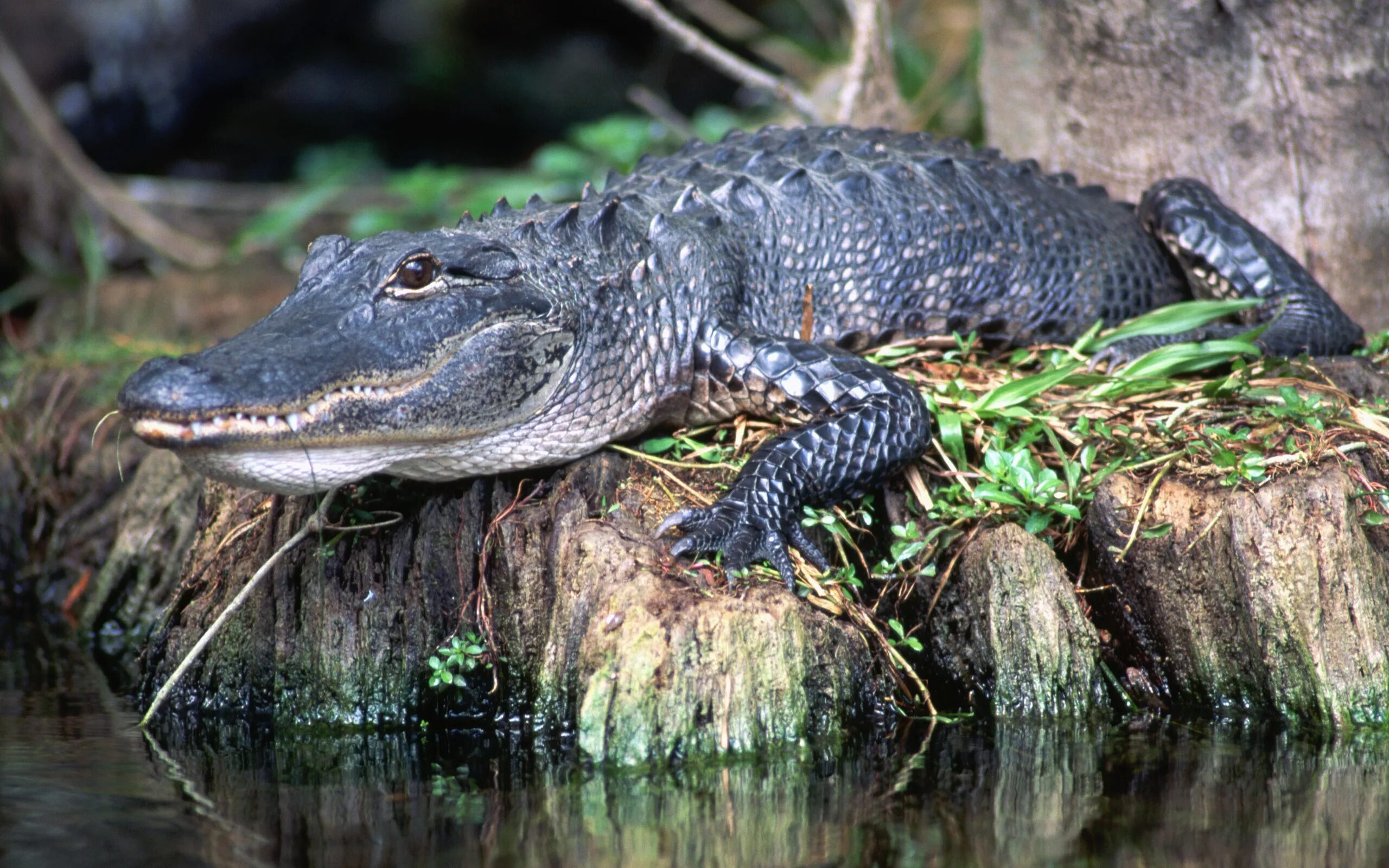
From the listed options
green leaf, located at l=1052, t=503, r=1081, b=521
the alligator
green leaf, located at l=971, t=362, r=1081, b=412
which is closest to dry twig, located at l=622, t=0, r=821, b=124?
the alligator

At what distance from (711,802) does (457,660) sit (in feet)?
3.17

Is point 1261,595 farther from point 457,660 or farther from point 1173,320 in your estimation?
point 457,660

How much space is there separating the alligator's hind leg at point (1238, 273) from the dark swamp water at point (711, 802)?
1654 mm

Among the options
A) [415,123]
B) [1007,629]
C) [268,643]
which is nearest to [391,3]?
[415,123]

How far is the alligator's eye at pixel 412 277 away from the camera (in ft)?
10.2

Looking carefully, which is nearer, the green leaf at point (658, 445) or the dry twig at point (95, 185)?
the green leaf at point (658, 445)

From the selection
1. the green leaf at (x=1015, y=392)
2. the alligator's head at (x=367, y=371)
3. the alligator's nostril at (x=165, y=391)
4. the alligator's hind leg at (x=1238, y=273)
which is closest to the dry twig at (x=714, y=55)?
the alligator's hind leg at (x=1238, y=273)

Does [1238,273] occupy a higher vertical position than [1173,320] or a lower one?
higher

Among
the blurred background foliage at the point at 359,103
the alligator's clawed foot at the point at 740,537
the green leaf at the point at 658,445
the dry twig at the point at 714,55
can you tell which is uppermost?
the blurred background foliage at the point at 359,103

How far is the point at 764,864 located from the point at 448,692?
1.36m

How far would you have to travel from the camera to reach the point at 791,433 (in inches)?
135

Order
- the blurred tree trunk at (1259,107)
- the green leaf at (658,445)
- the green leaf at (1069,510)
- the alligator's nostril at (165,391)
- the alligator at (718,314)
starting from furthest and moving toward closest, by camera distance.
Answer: the blurred tree trunk at (1259,107) → the green leaf at (658,445) → the green leaf at (1069,510) → the alligator at (718,314) → the alligator's nostril at (165,391)

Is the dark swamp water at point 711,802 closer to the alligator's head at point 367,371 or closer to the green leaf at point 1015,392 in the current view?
the alligator's head at point 367,371

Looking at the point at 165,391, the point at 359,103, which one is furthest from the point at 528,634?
the point at 359,103
